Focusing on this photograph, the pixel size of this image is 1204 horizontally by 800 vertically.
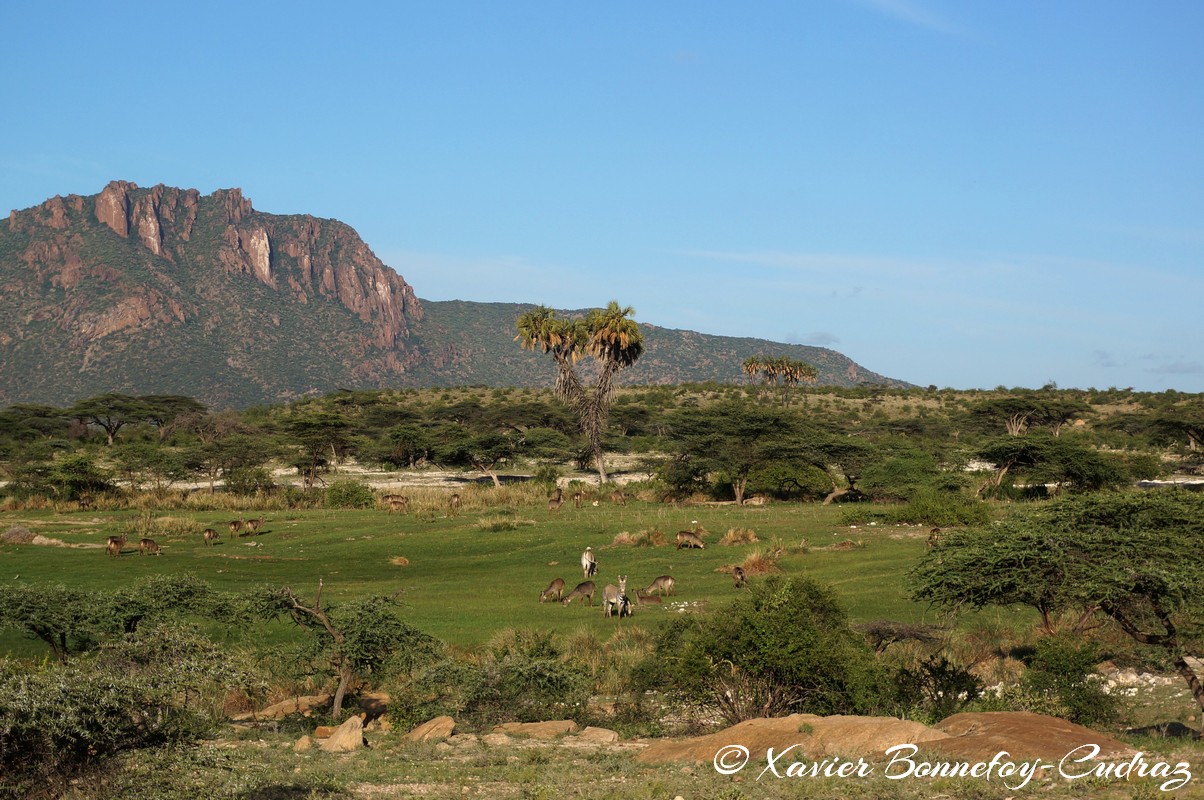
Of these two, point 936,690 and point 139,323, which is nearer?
point 936,690

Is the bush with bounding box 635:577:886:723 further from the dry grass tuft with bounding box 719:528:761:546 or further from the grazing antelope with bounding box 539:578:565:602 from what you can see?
the dry grass tuft with bounding box 719:528:761:546

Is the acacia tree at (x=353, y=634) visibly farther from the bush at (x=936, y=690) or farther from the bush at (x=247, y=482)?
the bush at (x=247, y=482)

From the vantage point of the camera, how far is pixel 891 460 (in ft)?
174

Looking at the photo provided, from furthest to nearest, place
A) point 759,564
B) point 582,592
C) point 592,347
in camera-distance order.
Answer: point 592,347 → point 759,564 → point 582,592

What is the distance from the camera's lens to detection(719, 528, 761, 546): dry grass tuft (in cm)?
3647

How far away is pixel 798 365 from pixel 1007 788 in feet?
337

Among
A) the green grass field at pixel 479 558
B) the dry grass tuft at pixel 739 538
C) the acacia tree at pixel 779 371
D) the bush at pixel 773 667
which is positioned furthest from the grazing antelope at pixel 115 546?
the acacia tree at pixel 779 371

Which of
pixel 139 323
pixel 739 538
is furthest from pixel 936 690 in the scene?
pixel 139 323

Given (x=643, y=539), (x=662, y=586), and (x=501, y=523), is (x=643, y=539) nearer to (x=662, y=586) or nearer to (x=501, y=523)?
(x=501, y=523)

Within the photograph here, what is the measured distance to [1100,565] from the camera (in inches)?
608

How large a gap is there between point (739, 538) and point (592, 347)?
31.8m

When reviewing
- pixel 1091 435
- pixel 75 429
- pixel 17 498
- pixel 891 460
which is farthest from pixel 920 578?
pixel 75 429

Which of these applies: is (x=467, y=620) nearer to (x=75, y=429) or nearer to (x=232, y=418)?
(x=232, y=418)

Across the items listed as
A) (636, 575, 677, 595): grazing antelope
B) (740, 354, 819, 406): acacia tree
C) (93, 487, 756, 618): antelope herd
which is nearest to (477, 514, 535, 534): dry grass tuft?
(93, 487, 756, 618): antelope herd
